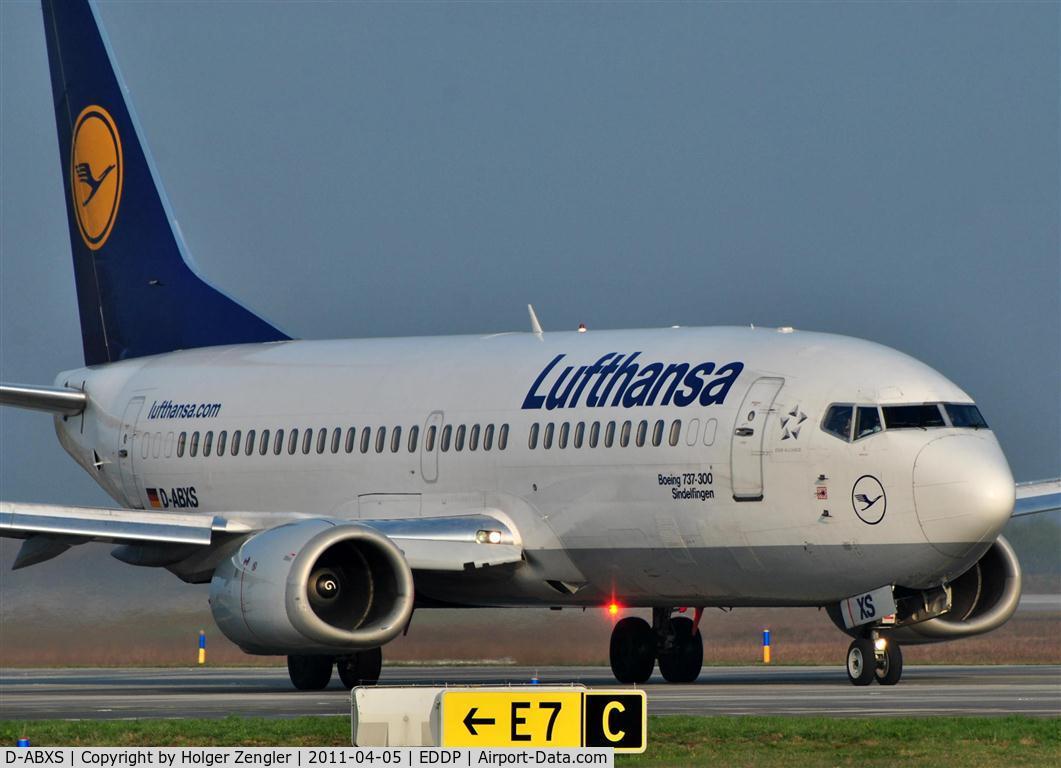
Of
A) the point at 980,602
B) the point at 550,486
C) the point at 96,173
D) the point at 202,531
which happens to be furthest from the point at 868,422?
the point at 96,173

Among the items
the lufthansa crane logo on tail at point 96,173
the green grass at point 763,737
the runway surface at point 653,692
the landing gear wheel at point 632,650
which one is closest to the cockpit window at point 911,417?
the runway surface at point 653,692

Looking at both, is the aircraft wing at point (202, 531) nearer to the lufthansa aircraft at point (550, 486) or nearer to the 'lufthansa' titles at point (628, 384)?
the lufthansa aircraft at point (550, 486)

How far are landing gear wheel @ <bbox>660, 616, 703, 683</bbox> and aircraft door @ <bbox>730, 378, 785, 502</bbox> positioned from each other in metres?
4.64

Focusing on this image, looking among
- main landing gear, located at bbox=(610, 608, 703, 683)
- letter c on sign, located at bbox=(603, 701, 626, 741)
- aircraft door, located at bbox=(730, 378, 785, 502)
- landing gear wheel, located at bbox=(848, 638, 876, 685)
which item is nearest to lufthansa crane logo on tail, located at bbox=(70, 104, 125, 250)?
main landing gear, located at bbox=(610, 608, 703, 683)

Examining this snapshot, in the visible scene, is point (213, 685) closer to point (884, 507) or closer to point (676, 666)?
point (676, 666)

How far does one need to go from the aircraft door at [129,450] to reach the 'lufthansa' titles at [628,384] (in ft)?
25.4

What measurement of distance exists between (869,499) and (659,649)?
589 centimetres

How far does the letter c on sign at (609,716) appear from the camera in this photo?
38.3 ft

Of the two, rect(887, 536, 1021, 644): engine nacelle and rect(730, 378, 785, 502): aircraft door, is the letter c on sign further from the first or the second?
rect(887, 536, 1021, 644): engine nacelle

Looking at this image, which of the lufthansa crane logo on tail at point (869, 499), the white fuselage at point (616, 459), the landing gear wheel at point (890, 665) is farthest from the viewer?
the landing gear wheel at point (890, 665)

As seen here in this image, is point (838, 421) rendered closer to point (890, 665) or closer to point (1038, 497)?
point (890, 665)

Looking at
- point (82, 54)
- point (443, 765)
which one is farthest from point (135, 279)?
point (443, 765)

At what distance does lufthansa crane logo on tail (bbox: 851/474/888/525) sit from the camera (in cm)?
2302

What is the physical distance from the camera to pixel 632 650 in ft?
92.0
